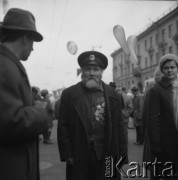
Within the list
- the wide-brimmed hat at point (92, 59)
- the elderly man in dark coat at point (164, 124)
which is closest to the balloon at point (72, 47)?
the elderly man in dark coat at point (164, 124)

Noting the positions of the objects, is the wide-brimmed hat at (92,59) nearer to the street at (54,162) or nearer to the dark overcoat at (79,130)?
the dark overcoat at (79,130)

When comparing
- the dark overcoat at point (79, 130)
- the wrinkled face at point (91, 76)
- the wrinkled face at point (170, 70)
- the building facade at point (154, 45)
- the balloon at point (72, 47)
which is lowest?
the dark overcoat at point (79, 130)

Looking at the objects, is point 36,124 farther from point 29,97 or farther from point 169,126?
point 169,126

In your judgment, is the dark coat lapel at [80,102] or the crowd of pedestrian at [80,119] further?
the dark coat lapel at [80,102]

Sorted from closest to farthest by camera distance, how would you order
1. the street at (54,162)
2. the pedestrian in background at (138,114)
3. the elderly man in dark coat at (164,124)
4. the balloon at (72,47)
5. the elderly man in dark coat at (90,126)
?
the elderly man in dark coat at (90,126), the elderly man in dark coat at (164,124), the street at (54,162), the pedestrian in background at (138,114), the balloon at (72,47)

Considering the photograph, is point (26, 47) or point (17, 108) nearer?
point (17, 108)

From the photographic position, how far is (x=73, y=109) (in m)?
3.13

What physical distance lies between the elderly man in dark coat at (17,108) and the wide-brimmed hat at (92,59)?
4.01ft

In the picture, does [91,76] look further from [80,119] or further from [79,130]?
[79,130]

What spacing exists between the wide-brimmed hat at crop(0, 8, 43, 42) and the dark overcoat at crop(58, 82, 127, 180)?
1.27m

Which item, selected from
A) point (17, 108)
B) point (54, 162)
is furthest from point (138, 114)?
point (17, 108)

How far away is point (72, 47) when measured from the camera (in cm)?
1319

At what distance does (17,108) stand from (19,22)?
2.00ft

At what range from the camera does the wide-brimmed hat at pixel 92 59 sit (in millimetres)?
3252
